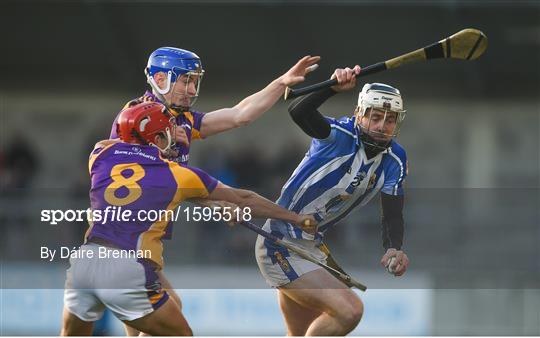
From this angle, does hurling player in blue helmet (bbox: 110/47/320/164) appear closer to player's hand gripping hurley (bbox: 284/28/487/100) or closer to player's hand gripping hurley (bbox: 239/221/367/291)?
player's hand gripping hurley (bbox: 284/28/487/100)

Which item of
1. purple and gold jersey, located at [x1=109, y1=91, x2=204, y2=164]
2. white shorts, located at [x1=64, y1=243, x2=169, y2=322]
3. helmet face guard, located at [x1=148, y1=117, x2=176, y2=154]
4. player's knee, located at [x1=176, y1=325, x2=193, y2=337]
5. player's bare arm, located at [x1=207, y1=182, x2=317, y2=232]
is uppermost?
purple and gold jersey, located at [x1=109, y1=91, x2=204, y2=164]

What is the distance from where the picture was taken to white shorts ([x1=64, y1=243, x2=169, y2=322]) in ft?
19.2

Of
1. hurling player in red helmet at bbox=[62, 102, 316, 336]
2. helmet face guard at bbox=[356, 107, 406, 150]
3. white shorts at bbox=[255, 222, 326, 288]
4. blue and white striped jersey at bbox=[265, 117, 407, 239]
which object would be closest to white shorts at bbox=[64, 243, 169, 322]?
hurling player in red helmet at bbox=[62, 102, 316, 336]

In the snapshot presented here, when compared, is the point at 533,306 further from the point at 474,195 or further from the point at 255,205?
the point at 255,205

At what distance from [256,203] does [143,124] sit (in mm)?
741

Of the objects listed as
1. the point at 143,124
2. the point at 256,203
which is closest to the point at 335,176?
the point at 256,203

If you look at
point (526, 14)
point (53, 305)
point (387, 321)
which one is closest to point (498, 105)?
point (526, 14)

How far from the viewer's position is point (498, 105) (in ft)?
51.2

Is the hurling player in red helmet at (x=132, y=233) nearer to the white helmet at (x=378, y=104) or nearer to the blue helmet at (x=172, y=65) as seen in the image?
the blue helmet at (x=172, y=65)

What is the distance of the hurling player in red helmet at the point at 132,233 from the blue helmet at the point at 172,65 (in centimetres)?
70

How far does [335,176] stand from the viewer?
6.97m

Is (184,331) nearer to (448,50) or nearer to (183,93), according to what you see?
(183,93)

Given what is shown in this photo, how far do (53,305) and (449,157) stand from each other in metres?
8.34

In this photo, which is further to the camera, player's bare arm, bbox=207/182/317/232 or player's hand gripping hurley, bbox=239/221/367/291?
player's hand gripping hurley, bbox=239/221/367/291
